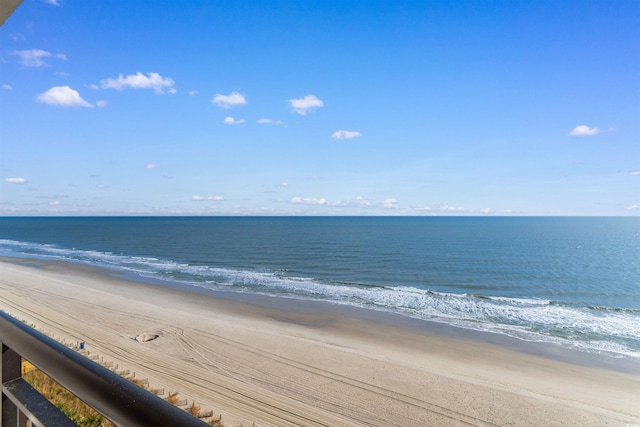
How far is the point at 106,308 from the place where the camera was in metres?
19.9

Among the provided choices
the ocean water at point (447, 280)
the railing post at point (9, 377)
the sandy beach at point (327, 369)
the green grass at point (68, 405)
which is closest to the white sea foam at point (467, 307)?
the ocean water at point (447, 280)

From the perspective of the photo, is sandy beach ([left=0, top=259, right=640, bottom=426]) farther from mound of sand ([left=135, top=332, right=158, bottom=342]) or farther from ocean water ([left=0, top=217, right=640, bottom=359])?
ocean water ([left=0, top=217, right=640, bottom=359])

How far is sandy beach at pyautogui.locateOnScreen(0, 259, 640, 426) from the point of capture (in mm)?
10273

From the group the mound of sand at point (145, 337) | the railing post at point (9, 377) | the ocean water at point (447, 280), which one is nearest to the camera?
the railing post at point (9, 377)

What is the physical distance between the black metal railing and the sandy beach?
8.69 meters

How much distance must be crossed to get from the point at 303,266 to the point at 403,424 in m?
26.3

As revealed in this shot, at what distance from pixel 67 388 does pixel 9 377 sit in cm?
66

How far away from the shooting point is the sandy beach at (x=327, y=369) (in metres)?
10.3

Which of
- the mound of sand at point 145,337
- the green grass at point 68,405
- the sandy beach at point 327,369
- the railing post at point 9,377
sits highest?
the railing post at point 9,377

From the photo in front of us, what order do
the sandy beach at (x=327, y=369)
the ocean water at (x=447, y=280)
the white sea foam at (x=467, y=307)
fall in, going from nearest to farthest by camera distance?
the sandy beach at (x=327, y=369), the white sea foam at (x=467, y=307), the ocean water at (x=447, y=280)

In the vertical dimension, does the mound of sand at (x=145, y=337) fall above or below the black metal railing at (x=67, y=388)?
below

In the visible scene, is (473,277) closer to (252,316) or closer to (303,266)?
(303,266)

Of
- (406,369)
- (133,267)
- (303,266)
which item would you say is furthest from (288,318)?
(133,267)

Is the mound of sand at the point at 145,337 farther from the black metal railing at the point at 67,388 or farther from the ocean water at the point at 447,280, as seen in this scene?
the black metal railing at the point at 67,388
